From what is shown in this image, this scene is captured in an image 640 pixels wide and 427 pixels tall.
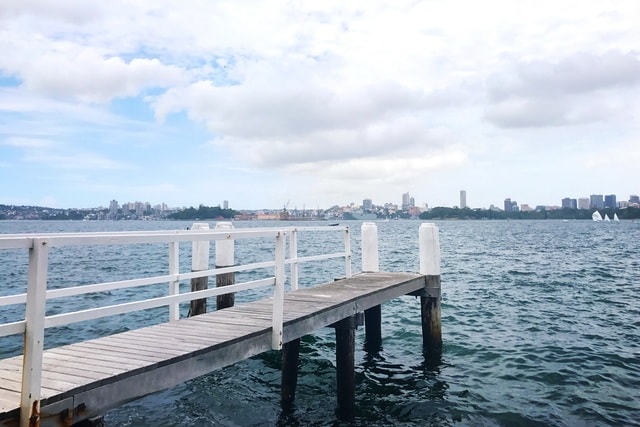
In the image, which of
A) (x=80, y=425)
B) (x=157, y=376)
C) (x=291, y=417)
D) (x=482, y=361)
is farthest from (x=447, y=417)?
(x=80, y=425)

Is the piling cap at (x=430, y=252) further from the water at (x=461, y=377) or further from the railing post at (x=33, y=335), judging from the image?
the railing post at (x=33, y=335)

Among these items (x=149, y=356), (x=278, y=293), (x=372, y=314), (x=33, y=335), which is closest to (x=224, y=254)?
(x=278, y=293)

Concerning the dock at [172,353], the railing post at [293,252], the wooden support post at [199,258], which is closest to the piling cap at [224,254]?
the wooden support post at [199,258]

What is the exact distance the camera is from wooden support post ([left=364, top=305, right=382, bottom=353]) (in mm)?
11938

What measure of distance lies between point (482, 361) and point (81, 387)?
9201mm

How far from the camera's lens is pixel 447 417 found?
8156mm

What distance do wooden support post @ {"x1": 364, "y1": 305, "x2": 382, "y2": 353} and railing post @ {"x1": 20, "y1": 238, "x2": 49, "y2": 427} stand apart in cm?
896

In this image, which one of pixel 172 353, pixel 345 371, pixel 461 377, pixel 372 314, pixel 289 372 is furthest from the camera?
pixel 372 314

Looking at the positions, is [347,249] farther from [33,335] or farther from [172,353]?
[33,335]

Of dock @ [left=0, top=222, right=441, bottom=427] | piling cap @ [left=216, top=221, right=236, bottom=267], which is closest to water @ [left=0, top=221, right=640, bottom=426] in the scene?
dock @ [left=0, top=222, right=441, bottom=427]

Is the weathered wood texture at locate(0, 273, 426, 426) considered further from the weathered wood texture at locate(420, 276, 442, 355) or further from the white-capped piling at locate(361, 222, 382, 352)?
the white-capped piling at locate(361, 222, 382, 352)

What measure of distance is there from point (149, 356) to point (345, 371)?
403 centimetres

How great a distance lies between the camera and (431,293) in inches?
441

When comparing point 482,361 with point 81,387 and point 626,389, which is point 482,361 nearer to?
point 626,389
